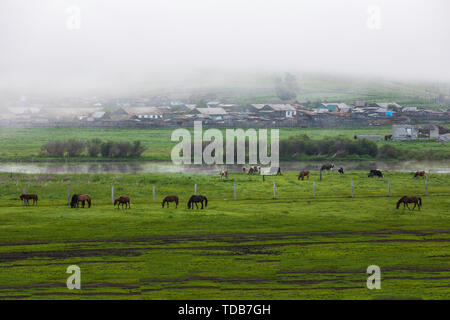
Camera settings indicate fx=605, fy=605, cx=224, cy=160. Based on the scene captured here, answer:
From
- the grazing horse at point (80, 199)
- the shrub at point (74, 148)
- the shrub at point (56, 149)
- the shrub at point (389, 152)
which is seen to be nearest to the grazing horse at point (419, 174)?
the shrub at point (389, 152)

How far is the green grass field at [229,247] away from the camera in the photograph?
22094 mm

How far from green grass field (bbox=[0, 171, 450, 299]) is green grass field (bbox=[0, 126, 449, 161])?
144 feet

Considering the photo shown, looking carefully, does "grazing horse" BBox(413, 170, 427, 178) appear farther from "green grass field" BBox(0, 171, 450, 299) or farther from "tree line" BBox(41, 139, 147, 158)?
"tree line" BBox(41, 139, 147, 158)

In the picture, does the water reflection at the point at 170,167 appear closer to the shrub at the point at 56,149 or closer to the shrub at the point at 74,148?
the shrub at the point at 74,148

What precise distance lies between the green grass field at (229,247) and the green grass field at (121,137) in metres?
43.8

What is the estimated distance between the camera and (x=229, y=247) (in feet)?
96.2

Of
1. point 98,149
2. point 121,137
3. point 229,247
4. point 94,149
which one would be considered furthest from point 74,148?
point 229,247

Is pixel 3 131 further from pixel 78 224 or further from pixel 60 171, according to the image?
pixel 78 224

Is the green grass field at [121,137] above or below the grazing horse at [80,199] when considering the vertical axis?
below

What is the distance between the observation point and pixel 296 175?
6462cm

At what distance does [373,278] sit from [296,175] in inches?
1648

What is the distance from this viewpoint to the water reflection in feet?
244
